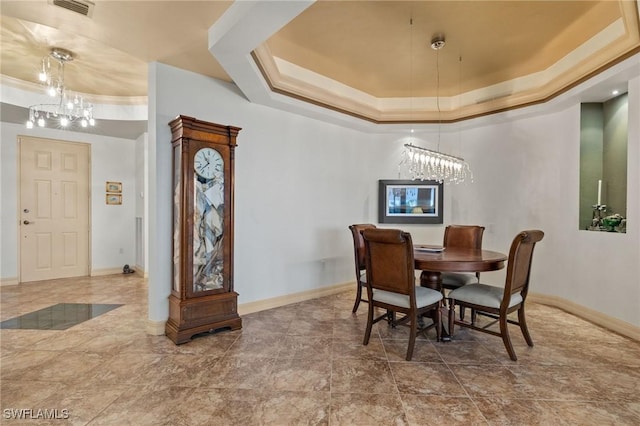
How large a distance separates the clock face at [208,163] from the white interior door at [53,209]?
4049 millimetres

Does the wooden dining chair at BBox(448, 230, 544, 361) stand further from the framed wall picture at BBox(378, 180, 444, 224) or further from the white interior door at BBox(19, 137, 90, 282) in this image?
the white interior door at BBox(19, 137, 90, 282)

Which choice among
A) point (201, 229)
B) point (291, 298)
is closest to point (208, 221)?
point (201, 229)

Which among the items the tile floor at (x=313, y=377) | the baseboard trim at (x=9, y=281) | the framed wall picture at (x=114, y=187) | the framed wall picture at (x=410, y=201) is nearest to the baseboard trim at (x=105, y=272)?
the baseboard trim at (x=9, y=281)

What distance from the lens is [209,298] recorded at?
2.92 meters

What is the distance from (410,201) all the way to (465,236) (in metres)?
1.32

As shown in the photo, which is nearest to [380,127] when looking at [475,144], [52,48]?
[475,144]

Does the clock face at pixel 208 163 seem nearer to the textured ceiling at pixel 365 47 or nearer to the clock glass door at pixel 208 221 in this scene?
the clock glass door at pixel 208 221

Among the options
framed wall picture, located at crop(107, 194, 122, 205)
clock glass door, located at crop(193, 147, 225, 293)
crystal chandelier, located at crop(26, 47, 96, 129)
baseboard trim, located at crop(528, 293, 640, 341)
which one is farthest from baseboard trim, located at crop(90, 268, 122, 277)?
baseboard trim, located at crop(528, 293, 640, 341)

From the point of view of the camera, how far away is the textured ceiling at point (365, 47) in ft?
7.79

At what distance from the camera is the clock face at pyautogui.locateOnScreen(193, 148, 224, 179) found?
288cm

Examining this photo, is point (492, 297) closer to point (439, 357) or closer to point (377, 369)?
point (439, 357)

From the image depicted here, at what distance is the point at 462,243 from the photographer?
12.3 ft

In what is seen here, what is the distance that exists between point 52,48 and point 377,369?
4.58 m

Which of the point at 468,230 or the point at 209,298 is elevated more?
the point at 468,230
